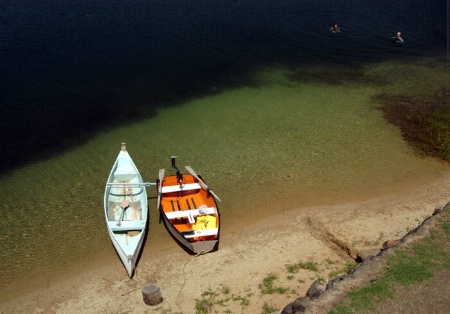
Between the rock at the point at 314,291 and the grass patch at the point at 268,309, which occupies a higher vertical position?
the rock at the point at 314,291

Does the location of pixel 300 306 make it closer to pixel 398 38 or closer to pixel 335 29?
pixel 335 29

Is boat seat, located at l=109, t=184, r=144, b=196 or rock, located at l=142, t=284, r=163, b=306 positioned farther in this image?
boat seat, located at l=109, t=184, r=144, b=196

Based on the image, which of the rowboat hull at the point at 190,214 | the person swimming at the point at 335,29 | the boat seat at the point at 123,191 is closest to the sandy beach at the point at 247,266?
the rowboat hull at the point at 190,214

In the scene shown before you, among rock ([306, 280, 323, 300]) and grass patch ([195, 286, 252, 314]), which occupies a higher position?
rock ([306, 280, 323, 300])

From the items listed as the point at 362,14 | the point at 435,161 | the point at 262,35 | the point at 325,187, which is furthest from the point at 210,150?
the point at 362,14

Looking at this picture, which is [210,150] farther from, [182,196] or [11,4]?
[11,4]

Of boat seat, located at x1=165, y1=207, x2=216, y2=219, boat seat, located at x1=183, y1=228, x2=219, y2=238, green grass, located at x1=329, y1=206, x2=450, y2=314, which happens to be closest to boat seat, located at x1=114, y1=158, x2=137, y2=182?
boat seat, located at x1=165, y1=207, x2=216, y2=219

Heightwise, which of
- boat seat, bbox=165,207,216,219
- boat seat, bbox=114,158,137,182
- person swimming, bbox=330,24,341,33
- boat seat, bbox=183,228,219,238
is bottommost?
boat seat, bbox=183,228,219,238

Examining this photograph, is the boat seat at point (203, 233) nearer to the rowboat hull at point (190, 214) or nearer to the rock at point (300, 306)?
the rowboat hull at point (190, 214)

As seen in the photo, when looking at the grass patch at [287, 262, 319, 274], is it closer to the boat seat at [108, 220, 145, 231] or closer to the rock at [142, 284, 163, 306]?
the rock at [142, 284, 163, 306]
